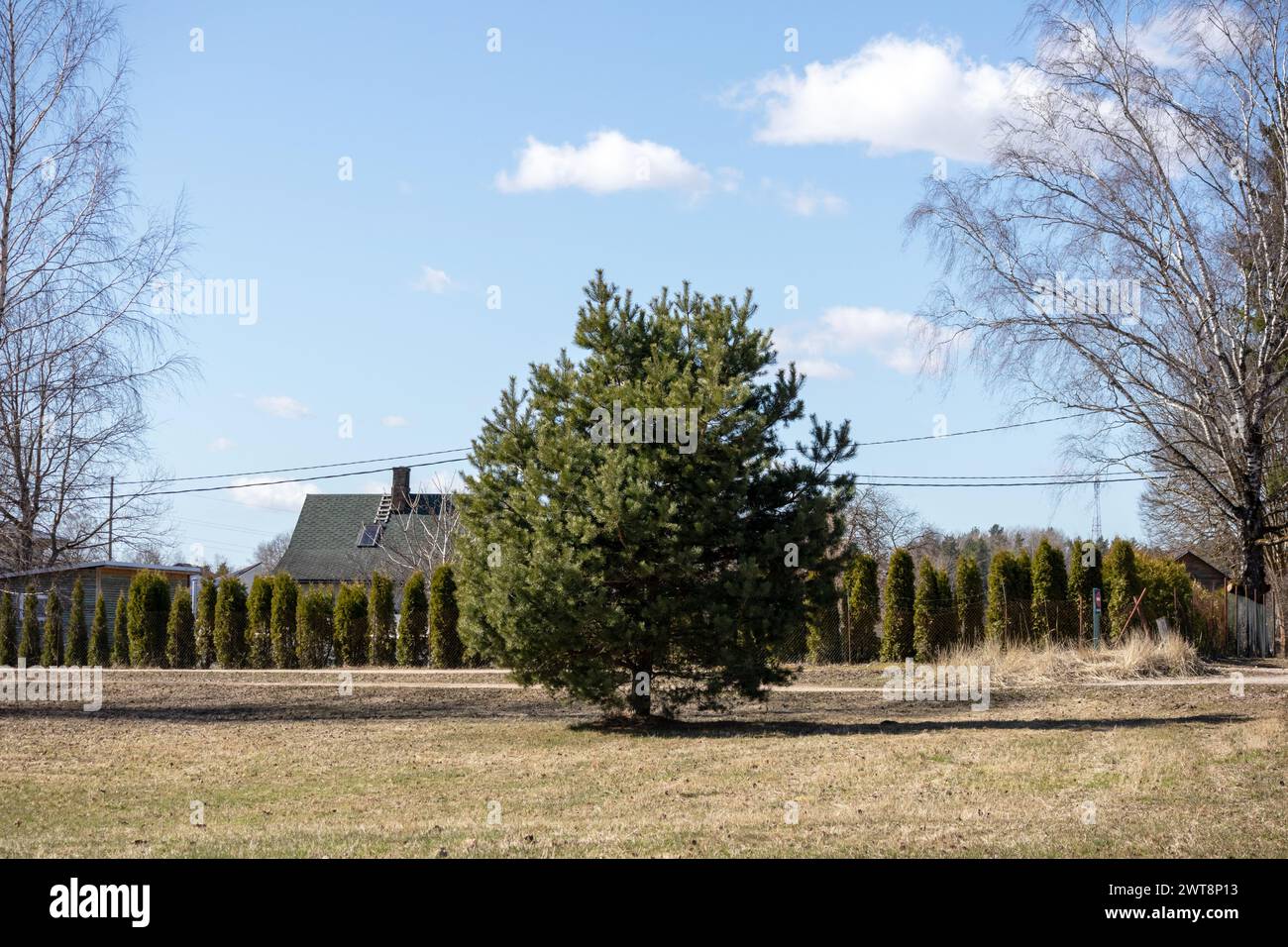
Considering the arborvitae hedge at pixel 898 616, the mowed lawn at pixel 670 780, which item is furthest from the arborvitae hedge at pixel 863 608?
the mowed lawn at pixel 670 780

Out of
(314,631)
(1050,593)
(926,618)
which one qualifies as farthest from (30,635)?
(1050,593)

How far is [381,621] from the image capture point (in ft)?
96.0

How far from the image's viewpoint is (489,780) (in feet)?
38.4

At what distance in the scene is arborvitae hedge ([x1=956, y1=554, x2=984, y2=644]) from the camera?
87.7 feet

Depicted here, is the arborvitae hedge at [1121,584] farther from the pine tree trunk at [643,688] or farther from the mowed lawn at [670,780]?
the pine tree trunk at [643,688]

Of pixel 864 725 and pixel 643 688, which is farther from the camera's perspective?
pixel 864 725

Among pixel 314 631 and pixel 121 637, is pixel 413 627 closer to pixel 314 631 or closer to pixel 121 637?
pixel 314 631

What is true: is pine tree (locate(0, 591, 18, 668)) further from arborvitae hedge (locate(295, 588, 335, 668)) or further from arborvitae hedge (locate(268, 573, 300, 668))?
arborvitae hedge (locate(295, 588, 335, 668))

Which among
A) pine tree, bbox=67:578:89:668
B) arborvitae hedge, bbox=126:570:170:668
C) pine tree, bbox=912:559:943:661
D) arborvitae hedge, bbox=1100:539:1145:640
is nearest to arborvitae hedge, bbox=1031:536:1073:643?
arborvitae hedge, bbox=1100:539:1145:640

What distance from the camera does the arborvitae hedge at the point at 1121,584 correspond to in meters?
26.2

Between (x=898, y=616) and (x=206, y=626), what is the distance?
17835mm

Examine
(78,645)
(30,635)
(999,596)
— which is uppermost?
(999,596)
